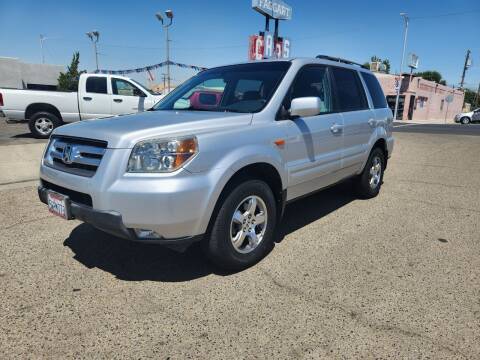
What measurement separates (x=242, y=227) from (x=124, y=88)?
9.32 meters

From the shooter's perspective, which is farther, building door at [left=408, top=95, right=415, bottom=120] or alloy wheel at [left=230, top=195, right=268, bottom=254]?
building door at [left=408, top=95, right=415, bottom=120]

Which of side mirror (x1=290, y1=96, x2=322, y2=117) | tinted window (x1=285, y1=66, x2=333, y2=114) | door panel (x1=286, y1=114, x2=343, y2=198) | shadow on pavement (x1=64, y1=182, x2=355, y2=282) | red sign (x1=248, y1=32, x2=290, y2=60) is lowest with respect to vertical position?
shadow on pavement (x1=64, y1=182, x2=355, y2=282)

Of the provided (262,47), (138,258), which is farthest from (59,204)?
(262,47)

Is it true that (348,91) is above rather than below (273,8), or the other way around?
below

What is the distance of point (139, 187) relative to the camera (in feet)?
8.43

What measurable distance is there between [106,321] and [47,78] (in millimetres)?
44613

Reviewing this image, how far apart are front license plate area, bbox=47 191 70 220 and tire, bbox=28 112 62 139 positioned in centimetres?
885

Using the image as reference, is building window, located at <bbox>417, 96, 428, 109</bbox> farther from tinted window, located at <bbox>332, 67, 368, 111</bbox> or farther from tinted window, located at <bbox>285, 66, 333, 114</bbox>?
tinted window, located at <bbox>285, 66, 333, 114</bbox>

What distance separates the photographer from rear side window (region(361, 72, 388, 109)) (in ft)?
17.5

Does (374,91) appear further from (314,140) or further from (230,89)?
(230,89)

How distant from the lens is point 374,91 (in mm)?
5477

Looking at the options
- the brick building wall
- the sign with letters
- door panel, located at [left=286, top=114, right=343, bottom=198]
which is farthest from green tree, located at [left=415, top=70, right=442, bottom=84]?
door panel, located at [left=286, top=114, right=343, bottom=198]

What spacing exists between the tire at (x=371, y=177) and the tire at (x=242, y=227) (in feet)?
7.76

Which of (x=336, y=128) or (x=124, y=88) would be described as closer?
(x=336, y=128)
